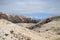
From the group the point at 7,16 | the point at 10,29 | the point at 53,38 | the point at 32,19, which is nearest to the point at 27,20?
the point at 32,19

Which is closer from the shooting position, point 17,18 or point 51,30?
point 51,30

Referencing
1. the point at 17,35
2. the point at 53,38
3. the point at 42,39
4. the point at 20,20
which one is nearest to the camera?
the point at 17,35

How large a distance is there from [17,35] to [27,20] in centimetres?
1950

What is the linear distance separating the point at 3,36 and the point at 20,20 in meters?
18.6

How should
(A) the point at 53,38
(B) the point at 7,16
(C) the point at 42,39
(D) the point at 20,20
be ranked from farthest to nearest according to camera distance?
(D) the point at 20,20, (B) the point at 7,16, (A) the point at 53,38, (C) the point at 42,39

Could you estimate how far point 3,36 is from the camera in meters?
11.4

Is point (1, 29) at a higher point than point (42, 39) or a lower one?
higher

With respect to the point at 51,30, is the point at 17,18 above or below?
below

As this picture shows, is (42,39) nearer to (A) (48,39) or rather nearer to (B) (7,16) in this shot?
(A) (48,39)

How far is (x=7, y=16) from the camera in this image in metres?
26.5

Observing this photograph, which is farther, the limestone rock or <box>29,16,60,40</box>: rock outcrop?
the limestone rock

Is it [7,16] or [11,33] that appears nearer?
[11,33]

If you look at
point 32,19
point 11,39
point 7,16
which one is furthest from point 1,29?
point 32,19

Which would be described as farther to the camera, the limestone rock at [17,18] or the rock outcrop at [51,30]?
the limestone rock at [17,18]
